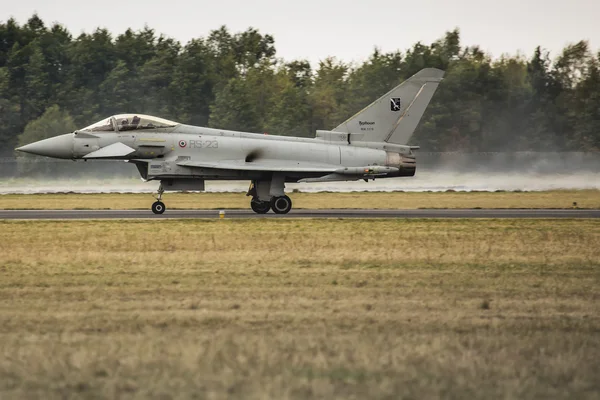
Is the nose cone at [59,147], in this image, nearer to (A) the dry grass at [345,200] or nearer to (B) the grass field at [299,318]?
(A) the dry grass at [345,200]

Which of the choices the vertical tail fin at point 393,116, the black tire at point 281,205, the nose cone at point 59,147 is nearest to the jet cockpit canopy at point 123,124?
the nose cone at point 59,147

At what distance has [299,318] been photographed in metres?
9.36

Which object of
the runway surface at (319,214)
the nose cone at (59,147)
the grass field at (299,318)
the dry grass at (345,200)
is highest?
the nose cone at (59,147)

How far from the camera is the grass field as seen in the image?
680 centimetres

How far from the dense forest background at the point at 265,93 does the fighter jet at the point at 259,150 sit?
36.2 m

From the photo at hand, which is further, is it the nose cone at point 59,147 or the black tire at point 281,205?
the black tire at point 281,205

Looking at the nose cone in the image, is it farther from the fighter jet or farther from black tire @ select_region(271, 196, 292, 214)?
black tire @ select_region(271, 196, 292, 214)

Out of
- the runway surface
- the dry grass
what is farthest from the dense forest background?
the runway surface

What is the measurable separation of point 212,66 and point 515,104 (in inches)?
1107

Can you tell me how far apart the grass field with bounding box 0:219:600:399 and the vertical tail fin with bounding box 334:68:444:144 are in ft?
31.9

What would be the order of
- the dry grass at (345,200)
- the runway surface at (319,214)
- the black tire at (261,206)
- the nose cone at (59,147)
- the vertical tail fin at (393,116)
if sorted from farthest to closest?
the dry grass at (345,200) < the black tire at (261,206) < the vertical tail fin at (393,116) < the nose cone at (59,147) < the runway surface at (319,214)

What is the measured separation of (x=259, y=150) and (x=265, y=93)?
55973 mm

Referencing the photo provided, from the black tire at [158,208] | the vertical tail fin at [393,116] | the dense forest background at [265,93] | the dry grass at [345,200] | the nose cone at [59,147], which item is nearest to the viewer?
the nose cone at [59,147]

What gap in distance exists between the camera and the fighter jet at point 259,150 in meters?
26.0
